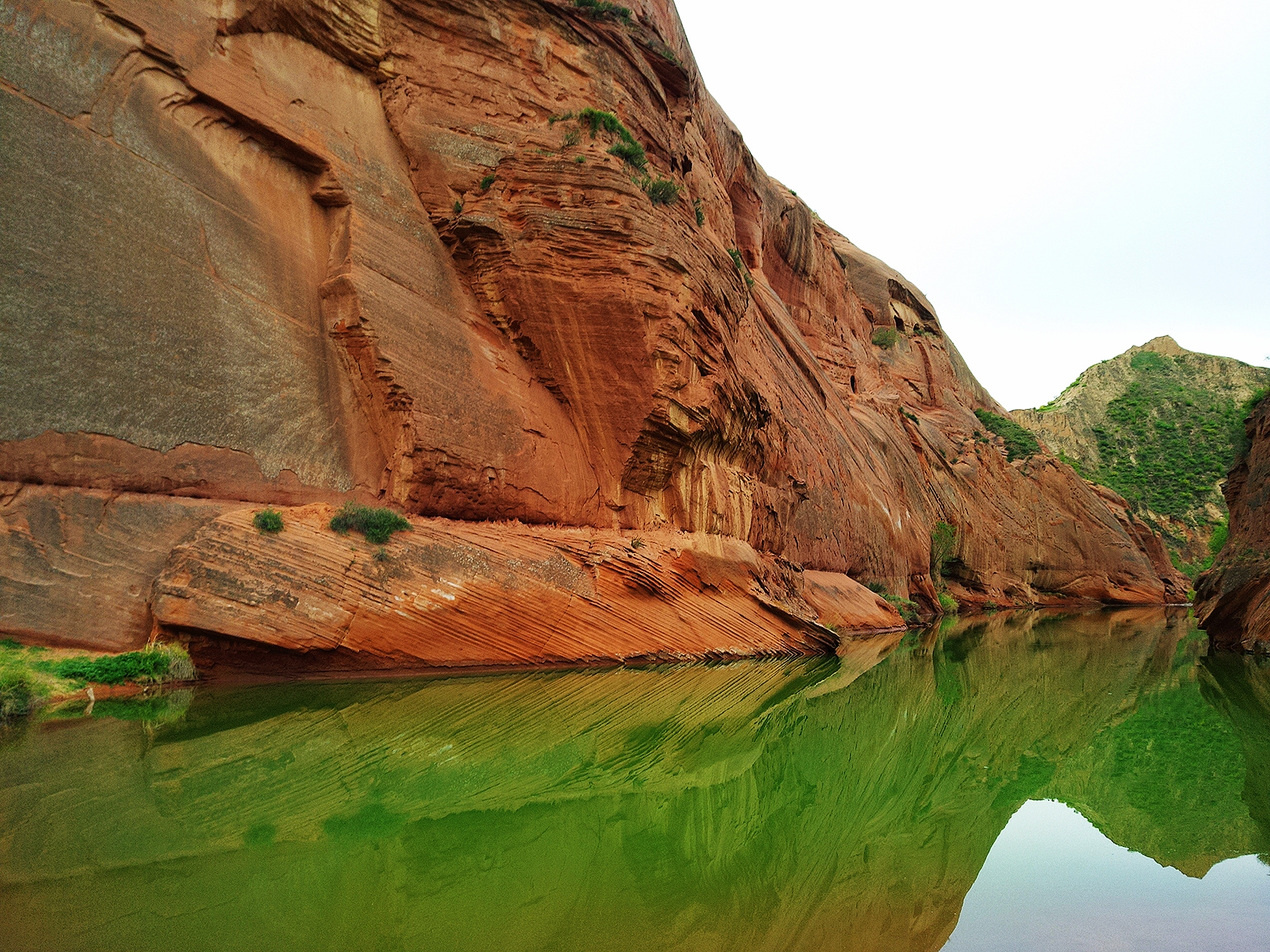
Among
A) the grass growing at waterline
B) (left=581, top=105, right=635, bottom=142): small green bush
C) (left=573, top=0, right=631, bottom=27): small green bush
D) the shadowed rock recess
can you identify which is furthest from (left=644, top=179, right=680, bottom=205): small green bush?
the grass growing at waterline

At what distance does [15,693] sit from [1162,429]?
8623cm

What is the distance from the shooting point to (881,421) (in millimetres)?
35719

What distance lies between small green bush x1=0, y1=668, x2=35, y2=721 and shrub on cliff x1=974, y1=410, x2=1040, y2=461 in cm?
4856

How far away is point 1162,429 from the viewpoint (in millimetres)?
73688

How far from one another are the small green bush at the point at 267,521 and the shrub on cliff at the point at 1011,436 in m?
45.3

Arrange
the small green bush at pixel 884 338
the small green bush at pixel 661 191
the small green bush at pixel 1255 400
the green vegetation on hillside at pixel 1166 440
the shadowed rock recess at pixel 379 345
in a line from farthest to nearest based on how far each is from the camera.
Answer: the green vegetation on hillside at pixel 1166 440 → the small green bush at pixel 884 338 → the small green bush at pixel 1255 400 → the small green bush at pixel 661 191 → the shadowed rock recess at pixel 379 345

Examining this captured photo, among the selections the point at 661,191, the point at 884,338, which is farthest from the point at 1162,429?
the point at 661,191

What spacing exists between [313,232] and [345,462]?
446 cm

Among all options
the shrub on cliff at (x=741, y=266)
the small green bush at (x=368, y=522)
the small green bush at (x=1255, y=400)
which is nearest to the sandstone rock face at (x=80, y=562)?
the small green bush at (x=368, y=522)

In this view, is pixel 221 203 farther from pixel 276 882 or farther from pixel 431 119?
pixel 276 882

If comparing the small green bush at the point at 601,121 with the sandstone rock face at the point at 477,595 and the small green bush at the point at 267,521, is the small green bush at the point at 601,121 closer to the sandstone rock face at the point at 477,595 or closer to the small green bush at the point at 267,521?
the sandstone rock face at the point at 477,595

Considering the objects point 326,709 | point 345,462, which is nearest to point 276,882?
point 326,709

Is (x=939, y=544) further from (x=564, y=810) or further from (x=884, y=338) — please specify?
(x=564, y=810)

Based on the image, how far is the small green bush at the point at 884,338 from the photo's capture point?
45.9 m
